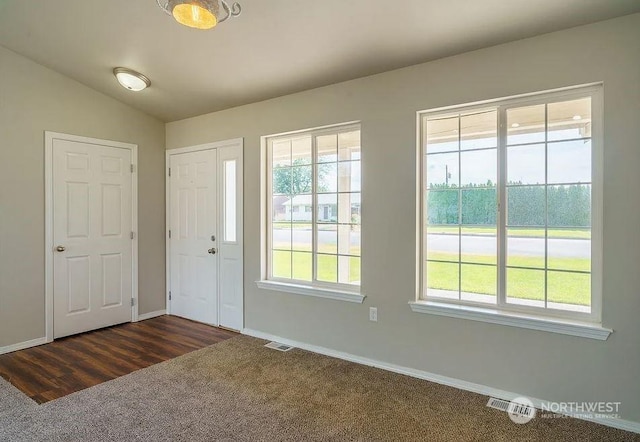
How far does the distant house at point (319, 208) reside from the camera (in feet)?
10.9

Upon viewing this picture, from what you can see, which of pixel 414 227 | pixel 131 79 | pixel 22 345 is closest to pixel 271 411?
pixel 414 227

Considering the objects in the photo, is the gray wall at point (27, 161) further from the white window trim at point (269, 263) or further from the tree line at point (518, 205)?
the tree line at point (518, 205)

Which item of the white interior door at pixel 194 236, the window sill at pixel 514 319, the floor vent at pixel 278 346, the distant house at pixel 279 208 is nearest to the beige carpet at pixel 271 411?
the floor vent at pixel 278 346

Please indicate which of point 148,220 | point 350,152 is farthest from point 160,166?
point 350,152

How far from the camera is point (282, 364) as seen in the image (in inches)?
122

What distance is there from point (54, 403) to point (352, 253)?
8.12ft

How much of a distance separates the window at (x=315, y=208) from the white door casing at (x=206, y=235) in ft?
1.42

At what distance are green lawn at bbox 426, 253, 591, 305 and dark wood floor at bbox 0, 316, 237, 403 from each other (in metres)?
2.32

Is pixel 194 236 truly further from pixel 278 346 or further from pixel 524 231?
pixel 524 231

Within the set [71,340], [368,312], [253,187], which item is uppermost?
[253,187]

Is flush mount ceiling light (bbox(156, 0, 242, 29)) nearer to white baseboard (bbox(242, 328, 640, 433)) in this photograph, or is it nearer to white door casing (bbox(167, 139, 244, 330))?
white door casing (bbox(167, 139, 244, 330))

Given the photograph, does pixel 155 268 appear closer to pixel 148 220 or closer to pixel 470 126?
pixel 148 220

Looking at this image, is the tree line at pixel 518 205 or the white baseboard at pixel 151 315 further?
the white baseboard at pixel 151 315

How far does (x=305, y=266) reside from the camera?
3.65 metres
